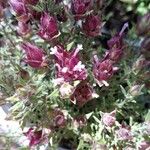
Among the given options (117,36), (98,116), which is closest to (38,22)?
(117,36)

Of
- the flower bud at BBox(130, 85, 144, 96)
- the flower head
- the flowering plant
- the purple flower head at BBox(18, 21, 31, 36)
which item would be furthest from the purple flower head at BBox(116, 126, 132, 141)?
the purple flower head at BBox(18, 21, 31, 36)

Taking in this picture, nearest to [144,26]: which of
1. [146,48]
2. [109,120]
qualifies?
[146,48]

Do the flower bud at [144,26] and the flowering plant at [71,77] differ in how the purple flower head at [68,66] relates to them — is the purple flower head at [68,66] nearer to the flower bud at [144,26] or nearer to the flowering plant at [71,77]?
the flowering plant at [71,77]

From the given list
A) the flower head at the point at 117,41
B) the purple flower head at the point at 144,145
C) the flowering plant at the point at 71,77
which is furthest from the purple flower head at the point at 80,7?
the purple flower head at the point at 144,145

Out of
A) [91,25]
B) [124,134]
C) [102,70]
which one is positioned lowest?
[124,134]

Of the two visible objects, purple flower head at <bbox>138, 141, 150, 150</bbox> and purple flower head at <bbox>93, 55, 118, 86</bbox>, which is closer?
purple flower head at <bbox>93, 55, 118, 86</bbox>

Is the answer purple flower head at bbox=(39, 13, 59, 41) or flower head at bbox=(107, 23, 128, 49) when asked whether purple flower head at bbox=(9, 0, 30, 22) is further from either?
flower head at bbox=(107, 23, 128, 49)

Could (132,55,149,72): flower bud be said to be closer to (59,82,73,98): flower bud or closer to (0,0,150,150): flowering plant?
(0,0,150,150): flowering plant

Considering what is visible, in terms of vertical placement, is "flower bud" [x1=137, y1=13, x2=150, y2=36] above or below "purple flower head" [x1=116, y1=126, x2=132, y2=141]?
above

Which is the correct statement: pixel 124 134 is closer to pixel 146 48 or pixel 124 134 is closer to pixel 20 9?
pixel 146 48

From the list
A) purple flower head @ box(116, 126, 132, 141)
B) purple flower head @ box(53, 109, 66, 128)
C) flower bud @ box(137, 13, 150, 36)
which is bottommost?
purple flower head @ box(116, 126, 132, 141)
